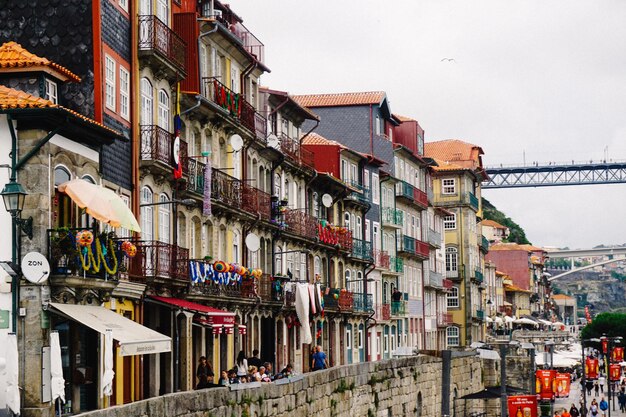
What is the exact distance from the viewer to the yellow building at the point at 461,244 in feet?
341

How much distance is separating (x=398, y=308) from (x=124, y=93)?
4355cm

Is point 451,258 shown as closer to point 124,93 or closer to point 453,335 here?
point 453,335

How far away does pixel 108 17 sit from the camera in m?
34.5

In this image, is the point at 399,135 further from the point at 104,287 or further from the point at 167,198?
the point at 104,287

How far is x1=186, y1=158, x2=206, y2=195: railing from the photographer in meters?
41.3

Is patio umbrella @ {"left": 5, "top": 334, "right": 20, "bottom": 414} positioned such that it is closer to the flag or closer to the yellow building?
the flag

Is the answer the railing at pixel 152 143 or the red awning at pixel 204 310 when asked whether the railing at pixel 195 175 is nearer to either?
the railing at pixel 152 143

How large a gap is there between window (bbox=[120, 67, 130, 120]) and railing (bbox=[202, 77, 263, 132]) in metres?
7.82

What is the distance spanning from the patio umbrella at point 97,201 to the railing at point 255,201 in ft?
61.1

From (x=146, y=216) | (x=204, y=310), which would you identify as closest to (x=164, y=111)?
(x=146, y=216)

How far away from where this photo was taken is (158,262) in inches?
1446

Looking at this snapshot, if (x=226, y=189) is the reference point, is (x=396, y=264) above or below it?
below

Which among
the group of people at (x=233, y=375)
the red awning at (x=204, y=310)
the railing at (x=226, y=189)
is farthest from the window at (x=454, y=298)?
the group of people at (x=233, y=375)

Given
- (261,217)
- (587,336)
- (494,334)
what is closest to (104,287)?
(261,217)
